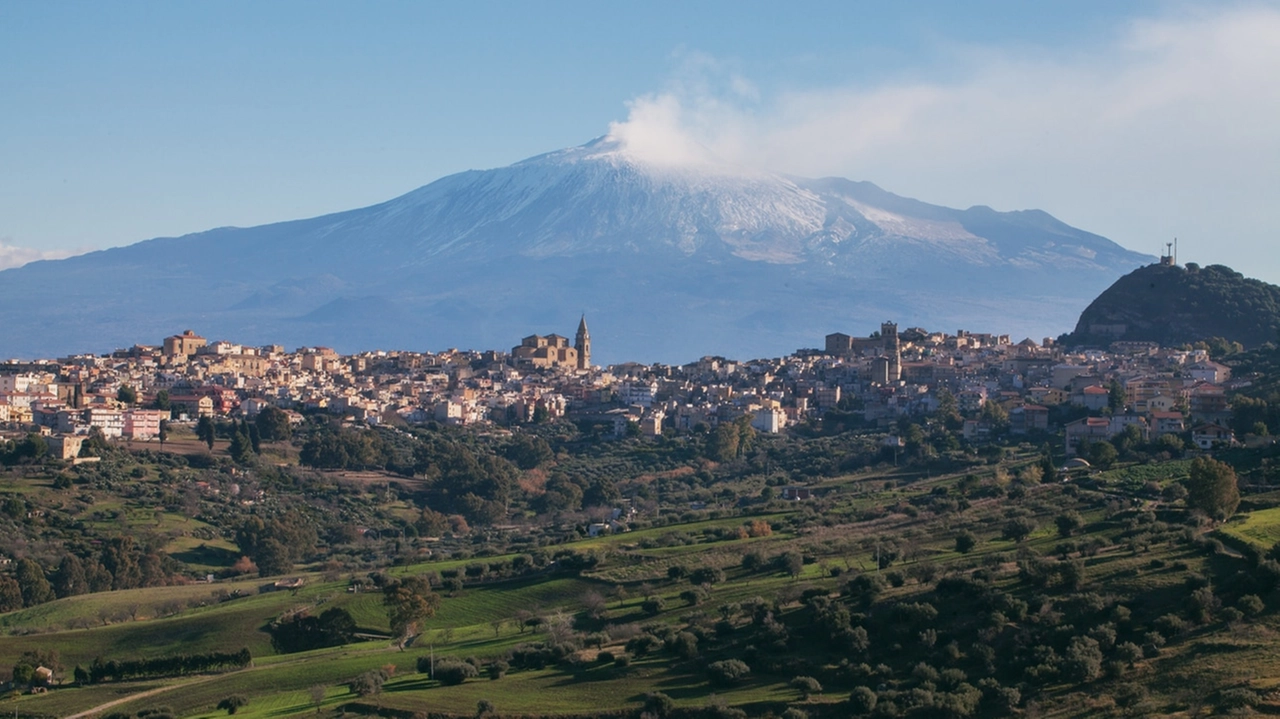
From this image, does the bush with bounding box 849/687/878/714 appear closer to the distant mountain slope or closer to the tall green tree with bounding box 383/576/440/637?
the tall green tree with bounding box 383/576/440/637

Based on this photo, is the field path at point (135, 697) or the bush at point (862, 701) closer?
the bush at point (862, 701)

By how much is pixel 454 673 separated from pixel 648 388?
64060 mm

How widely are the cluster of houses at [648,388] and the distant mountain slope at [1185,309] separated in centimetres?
315

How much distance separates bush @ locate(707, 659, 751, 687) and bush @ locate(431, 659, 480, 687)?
4771 mm

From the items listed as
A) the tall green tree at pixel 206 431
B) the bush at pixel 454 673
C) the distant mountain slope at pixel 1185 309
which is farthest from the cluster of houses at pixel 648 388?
the bush at pixel 454 673

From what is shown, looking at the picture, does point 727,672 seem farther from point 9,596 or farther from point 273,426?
point 273,426

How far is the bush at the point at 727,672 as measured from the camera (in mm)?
28250

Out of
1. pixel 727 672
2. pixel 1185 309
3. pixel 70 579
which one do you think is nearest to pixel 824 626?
pixel 727 672

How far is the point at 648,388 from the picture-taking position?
9431 cm

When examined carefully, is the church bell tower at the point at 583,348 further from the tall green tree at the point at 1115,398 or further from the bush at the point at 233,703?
the bush at the point at 233,703

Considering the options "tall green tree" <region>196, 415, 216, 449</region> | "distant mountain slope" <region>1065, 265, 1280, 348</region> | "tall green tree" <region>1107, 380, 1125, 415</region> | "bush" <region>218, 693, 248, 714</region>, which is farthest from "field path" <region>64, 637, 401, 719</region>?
"distant mountain slope" <region>1065, 265, 1280, 348</region>

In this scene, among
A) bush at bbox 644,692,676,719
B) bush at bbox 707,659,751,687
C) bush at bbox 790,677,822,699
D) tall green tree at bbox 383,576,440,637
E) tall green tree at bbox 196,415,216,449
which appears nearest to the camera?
bush at bbox 644,692,676,719

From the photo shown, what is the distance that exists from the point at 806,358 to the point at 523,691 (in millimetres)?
77900

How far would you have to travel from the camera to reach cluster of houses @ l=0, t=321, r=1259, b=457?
68312 mm
